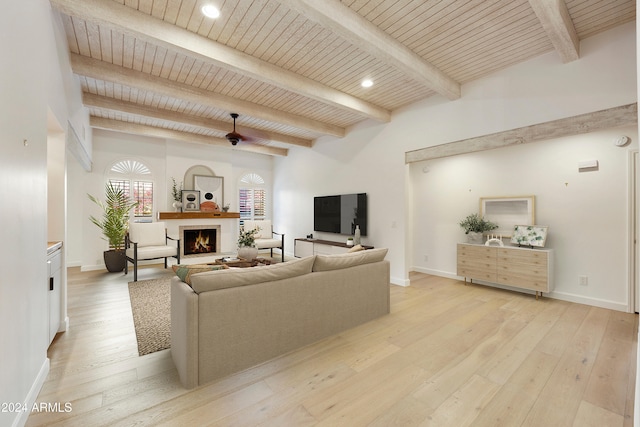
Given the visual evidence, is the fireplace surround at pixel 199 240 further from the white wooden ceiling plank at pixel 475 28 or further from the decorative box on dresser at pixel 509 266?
the white wooden ceiling plank at pixel 475 28

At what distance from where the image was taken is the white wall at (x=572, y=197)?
339 cm

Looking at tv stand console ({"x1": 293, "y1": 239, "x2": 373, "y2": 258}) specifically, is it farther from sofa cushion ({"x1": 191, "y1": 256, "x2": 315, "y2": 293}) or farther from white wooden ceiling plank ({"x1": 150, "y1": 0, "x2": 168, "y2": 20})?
white wooden ceiling plank ({"x1": 150, "y1": 0, "x2": 168, "y2": 20})

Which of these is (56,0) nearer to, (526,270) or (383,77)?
(383,77)

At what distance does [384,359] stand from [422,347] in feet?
1.43

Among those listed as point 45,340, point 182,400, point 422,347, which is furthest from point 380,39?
point 45,340

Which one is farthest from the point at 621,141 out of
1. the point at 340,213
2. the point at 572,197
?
the point at 340,213

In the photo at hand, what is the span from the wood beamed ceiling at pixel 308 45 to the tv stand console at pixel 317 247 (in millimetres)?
2556

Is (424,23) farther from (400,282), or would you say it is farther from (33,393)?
(33,393)

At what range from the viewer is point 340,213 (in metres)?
5.84

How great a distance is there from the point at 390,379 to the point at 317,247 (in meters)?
4.15

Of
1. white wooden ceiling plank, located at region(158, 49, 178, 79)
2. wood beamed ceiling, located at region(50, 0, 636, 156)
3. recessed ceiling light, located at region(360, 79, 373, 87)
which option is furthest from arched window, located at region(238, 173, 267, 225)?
recessed ceiling light, located at region(360, 79, 373, 87)

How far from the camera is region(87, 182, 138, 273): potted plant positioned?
5.19 meters

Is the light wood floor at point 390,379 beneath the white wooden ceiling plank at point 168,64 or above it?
beneath

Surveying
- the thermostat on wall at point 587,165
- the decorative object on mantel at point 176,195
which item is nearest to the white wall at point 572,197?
the thermostat on wall at point 587,165
